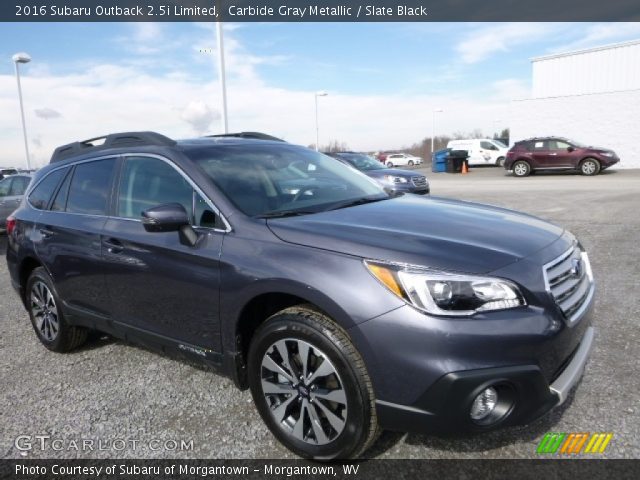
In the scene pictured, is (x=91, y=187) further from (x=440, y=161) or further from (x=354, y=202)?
(x=440, y=161)

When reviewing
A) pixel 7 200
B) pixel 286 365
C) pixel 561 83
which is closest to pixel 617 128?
pixel 561 83

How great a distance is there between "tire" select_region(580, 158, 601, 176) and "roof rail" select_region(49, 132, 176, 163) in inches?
867

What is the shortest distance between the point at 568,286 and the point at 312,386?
1409 millimetres

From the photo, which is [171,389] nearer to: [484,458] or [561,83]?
[484,458]

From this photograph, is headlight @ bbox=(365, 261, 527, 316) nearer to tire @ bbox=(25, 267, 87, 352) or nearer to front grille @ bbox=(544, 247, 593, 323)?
front grille @ bbox=(544, 247, 593, 323)

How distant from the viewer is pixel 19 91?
24859 millimetres

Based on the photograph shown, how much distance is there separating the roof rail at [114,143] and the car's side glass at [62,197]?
249 mm

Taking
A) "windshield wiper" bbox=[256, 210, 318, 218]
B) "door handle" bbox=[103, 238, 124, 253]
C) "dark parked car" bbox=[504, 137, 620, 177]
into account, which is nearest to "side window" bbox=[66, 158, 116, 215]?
"door handle" bbox=[103, 238, 124, 253]

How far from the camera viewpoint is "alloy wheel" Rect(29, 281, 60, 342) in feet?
14.1

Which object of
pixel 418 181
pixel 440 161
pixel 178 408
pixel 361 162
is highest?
pixel 361 162

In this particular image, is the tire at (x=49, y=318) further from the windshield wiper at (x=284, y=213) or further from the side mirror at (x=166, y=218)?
the windshield wiper at (x=284, y=213)

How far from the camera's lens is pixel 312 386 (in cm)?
254

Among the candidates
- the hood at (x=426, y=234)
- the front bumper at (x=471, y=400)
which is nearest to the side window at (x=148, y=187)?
the hood at (x=426, y=234)

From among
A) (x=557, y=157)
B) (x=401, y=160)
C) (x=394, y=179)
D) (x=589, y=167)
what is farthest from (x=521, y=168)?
(x=401, y=160)
